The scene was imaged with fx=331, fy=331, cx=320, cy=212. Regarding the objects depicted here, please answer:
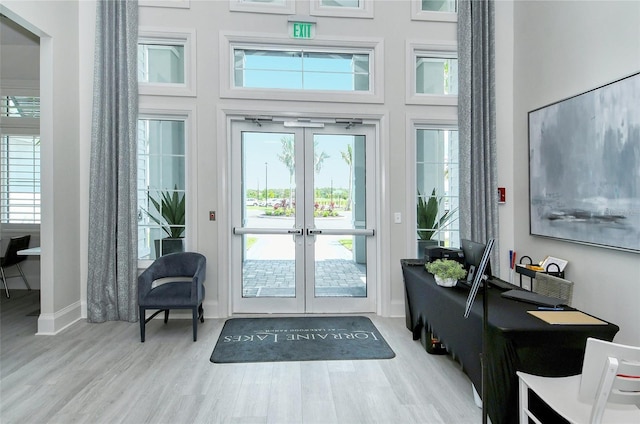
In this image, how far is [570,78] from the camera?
326 cm

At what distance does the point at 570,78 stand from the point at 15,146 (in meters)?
7.36

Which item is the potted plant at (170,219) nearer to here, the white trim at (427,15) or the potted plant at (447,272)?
the potted plant at (447,272)

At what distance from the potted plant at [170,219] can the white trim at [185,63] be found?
1.13 meters

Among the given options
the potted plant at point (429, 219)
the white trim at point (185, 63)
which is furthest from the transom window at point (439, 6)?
the white trim at point (185, 63)

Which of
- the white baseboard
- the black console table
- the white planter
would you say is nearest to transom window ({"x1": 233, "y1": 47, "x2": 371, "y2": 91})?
the white planter

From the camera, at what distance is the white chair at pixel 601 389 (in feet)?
4.15

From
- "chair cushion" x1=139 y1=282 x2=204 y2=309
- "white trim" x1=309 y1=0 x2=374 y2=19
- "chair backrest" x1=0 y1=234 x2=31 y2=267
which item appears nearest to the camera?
"chair cushion" x1=139 y1=282 x2=204 y2=309

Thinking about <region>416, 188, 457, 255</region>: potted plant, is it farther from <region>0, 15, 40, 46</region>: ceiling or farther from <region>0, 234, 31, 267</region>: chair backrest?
<region>0, 234, 31, 267</region>: chair backrest

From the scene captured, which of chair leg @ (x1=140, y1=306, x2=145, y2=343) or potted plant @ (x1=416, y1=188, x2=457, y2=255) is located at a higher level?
potted plant @ (x1=416, y1=188, x2=457, y2=255)

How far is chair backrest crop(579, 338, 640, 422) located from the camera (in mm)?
1257

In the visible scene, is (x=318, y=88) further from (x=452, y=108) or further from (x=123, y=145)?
(x=123, y=145)

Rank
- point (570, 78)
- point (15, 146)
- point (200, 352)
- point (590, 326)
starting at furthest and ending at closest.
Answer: point (15, 146)
point (570, 78)
point (200, 352)
point (590, 326)

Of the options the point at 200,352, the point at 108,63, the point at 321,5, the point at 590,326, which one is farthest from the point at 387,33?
the point at 200,352

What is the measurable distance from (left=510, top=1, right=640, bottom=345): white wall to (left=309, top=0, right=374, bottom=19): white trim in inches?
72.9
